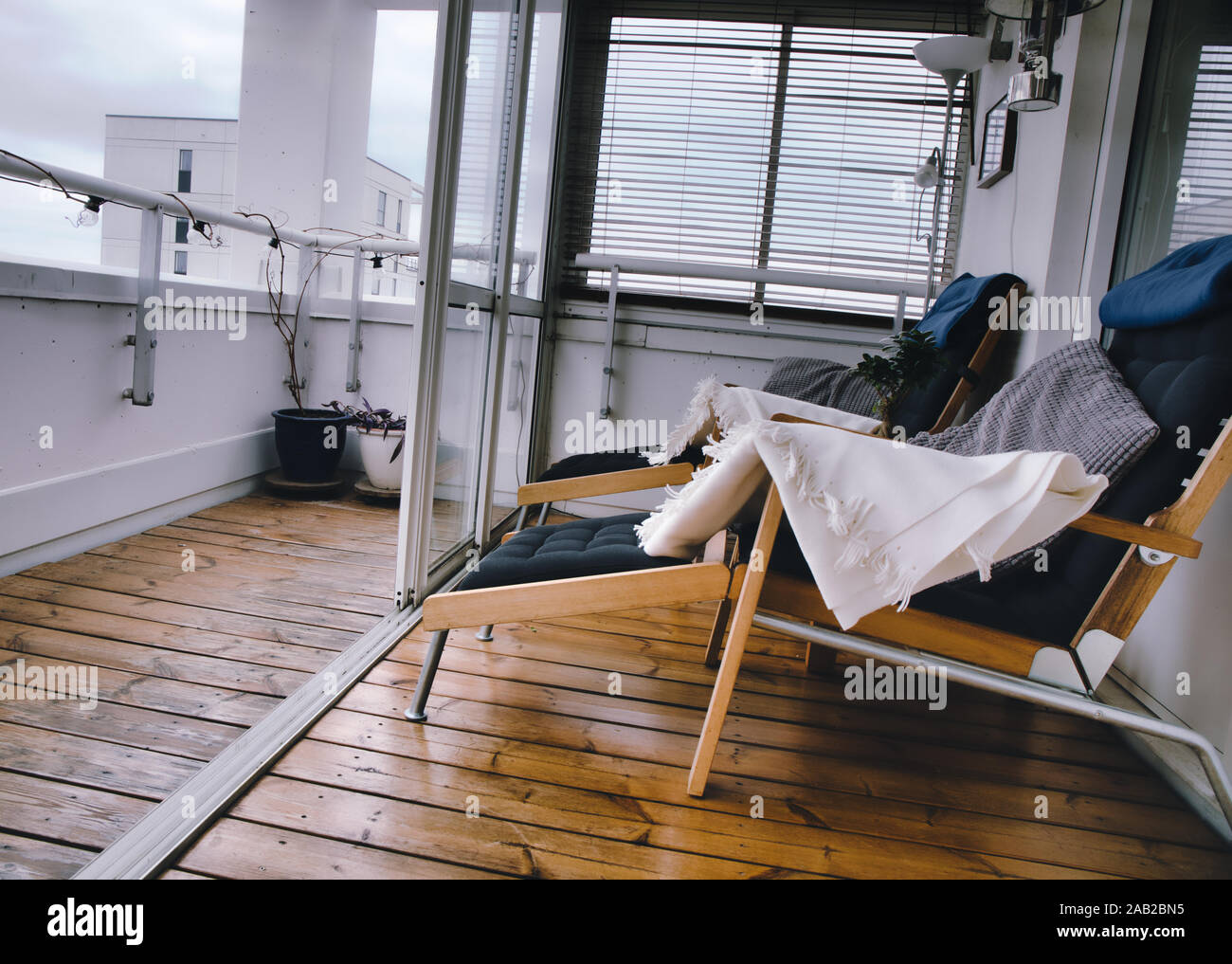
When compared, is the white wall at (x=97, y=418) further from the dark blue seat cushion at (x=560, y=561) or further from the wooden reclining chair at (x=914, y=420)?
the dark blue seat cushion at (x=560, y=561)

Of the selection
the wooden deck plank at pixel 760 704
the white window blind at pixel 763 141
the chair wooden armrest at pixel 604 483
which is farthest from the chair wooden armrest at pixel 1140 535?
the white window blind at pixel 763 141

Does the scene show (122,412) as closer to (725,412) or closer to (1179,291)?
(725,412)

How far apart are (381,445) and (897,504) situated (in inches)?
102

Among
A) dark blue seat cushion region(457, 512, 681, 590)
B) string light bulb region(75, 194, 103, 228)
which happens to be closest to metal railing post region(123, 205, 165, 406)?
string light bulb region(75, 194, 103, 228)

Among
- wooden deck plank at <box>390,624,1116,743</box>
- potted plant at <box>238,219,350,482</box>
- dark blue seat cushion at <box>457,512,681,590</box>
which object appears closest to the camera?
dark blue seat cushion at <box>457,512,681,590</box>

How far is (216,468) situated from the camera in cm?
322

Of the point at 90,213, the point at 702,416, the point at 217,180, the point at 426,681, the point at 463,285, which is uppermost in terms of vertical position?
the point at 217,180

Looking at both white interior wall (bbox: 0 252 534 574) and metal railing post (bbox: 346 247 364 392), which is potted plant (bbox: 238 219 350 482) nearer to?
white interior wall (bbox: 0 252 534 574)

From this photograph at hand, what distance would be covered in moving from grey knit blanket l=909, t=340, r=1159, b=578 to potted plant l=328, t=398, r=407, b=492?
2219 mm

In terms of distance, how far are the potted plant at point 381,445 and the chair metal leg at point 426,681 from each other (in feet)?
6.19

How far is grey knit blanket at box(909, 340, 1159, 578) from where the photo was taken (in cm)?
150

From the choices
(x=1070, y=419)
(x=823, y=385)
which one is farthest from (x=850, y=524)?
(x=823, y=385)

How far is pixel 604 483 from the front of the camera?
2.33 meters

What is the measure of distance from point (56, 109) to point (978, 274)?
367 centimetres
